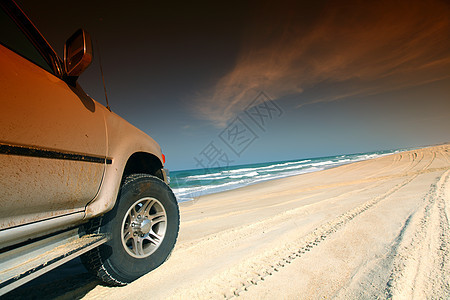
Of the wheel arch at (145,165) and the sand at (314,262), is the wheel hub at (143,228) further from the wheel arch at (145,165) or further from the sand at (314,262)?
the wheel arch at (145,165)

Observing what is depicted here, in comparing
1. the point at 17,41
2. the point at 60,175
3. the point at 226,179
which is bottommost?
the point at 226,179

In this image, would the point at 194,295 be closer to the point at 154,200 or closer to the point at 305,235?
the point at 154,200

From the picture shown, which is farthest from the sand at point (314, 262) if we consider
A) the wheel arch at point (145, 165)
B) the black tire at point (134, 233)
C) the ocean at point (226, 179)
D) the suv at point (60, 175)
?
the ocean at point (226, 179)

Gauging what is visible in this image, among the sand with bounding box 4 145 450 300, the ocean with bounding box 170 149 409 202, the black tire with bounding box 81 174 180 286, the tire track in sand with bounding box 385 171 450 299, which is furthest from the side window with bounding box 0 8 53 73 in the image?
the ocean with bounding box 170 149 409 202

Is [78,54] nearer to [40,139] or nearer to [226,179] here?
[40,139]

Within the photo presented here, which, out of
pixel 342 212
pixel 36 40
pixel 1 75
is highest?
pixel 36 40

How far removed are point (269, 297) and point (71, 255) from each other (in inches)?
59.1

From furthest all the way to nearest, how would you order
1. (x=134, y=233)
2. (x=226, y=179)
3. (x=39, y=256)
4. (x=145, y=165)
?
(x=226, y=179) → (x=145, y=165) → (x=134, y=233) → (x=39, y=256)

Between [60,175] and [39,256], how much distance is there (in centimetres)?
54

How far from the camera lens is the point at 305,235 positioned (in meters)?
2.73

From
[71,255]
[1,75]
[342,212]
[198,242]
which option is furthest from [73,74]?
[342,212]

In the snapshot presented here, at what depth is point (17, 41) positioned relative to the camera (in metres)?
1.48

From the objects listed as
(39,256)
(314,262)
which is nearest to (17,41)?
(39,256)

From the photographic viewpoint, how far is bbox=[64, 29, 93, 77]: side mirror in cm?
145
